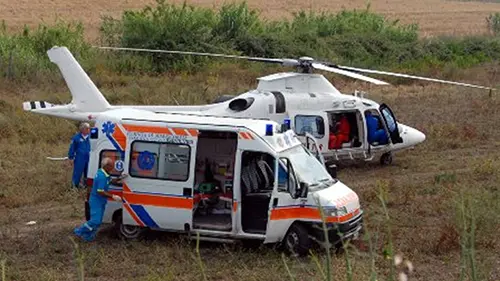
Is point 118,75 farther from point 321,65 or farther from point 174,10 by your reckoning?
point 321,65

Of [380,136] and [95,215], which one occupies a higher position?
[95,215]

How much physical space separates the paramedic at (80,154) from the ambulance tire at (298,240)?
5.34 m

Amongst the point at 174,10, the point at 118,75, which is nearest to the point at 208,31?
the point at 174,10

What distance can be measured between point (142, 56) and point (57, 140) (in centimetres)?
1055

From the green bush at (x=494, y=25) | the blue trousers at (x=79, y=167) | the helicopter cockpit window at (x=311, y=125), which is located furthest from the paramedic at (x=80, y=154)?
the green bush at (x=494, y=25)

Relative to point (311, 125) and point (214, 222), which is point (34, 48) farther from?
point (214, 222)

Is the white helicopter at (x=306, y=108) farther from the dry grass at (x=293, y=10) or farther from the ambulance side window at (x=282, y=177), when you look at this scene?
the dry grass at (x=293, y=10)

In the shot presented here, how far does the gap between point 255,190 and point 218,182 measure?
692mm

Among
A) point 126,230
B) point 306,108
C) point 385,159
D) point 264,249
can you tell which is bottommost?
point 385,159

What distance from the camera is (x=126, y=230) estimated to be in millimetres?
12734

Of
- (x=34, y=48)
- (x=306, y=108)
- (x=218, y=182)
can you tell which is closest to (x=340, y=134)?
(x=306, y=108)

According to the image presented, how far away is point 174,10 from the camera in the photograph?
3303 centimetres

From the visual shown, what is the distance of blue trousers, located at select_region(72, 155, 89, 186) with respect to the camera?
1600 cm

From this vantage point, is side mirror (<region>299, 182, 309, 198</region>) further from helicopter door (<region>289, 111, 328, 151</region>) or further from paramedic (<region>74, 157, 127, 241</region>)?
helicopter door (<region>289, 111, 328, 151</region>)
